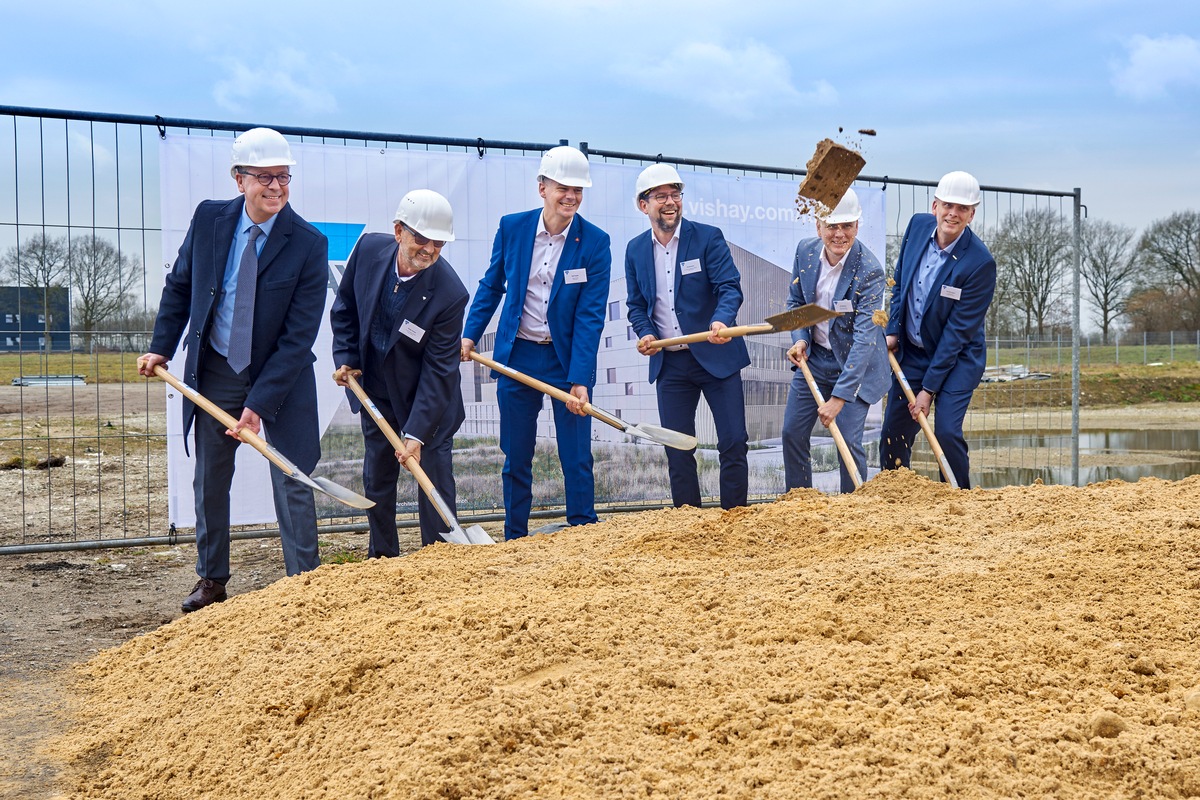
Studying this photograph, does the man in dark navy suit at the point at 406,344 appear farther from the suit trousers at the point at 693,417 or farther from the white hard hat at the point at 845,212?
the white hard hat at the point at 845,212

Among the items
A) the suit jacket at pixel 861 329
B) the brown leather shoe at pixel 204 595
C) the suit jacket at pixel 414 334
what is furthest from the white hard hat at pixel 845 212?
the brown leather shoe at pixel 204 595

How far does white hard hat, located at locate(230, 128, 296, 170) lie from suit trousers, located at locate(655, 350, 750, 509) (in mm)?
2487

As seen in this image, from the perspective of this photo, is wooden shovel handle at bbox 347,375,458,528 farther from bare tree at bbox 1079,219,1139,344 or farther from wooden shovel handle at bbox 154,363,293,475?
bare tree at bbox 1079,219,1139,344

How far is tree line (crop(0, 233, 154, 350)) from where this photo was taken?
638 cm

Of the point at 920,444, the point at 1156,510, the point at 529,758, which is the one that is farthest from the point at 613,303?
the point at 920,444

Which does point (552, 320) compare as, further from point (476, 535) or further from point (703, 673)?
point (703, 673)

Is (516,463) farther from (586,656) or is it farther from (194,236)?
(586,656)

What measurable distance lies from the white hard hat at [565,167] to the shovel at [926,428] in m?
2.24

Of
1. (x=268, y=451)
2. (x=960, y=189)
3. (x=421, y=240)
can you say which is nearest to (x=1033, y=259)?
(x=960, y=189)

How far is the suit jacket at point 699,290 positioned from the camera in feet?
20.3

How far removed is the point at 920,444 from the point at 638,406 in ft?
23.4

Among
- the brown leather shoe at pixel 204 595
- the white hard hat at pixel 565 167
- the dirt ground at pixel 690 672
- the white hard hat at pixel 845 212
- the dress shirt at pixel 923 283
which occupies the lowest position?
the brown leather shoe at pixel 204 595

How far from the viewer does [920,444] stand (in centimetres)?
1315

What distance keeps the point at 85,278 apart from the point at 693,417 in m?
4.00
